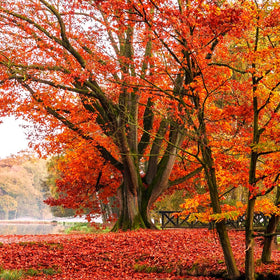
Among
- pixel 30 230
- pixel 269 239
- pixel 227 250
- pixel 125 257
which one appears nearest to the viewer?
pixel 227 250

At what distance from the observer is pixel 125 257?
952 cm

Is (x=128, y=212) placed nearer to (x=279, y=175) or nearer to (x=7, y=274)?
(x=7, y=274)

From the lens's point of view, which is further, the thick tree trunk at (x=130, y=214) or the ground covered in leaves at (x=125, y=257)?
the thick tree trunk at (x=130, y=214)

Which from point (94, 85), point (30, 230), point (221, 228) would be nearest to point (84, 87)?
point (94, 85)

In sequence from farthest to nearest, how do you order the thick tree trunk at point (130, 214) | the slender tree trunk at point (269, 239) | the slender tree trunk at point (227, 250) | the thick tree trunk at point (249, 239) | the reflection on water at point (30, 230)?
the reflection on water at point (30, 230) → the thick tree trunk at point (130, 214) → the slender tree trunk at point (269, 239) → the slender tree trunk at point (227, 250) → the thick tree trunk at point (249, 239)

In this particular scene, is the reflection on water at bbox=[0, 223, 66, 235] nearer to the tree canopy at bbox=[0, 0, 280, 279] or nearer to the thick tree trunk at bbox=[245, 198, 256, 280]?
the tree canopy at bbox=[0, 0, 280, 279]

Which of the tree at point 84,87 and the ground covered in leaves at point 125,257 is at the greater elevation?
the tree at point 84,87

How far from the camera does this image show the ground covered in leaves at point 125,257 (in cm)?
813

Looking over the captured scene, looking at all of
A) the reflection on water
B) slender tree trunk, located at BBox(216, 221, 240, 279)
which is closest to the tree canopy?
slender tree trunk, located at BBox(216, 221, 240, 279)

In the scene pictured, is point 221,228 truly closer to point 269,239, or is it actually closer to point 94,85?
point 269,239

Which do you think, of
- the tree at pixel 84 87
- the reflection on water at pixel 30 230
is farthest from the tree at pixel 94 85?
the reflection on water at pixel 30 230

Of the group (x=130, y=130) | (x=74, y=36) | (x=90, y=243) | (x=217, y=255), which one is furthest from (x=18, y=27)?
(x=217, y=255)

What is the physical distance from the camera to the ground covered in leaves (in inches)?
320

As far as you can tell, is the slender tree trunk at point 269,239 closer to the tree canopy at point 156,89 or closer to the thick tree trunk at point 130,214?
the tree canopy at point 156,89
